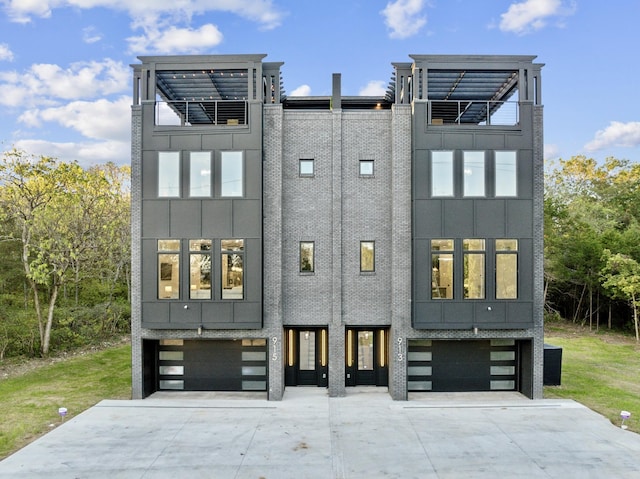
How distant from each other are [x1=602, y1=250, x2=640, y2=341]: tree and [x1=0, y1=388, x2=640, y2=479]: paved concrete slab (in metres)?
12.5

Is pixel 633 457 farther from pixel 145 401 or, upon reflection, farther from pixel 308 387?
pixel 145 401

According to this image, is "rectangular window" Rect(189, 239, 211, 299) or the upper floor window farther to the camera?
the upper floor window

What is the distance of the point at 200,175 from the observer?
1166cm

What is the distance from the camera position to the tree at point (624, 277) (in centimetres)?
2017

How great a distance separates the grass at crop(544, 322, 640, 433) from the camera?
11.1 meters

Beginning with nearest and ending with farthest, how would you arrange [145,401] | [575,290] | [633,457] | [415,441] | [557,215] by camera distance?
[633,457]
[415,441]
[145,401]
[557,215]
[575,290]

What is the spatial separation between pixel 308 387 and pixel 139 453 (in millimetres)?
5593

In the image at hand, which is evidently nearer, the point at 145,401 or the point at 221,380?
the point at 145,401

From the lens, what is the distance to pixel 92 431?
30.9 feet

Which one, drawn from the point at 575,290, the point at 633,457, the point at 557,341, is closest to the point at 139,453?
the point at 633,457

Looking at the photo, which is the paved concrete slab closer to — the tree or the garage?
the garage

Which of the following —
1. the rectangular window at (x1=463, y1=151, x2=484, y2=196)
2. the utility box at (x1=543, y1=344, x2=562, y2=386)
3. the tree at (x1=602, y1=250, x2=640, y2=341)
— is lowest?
the utility box at (x1=543, y1=344, x2=562, y2=386)

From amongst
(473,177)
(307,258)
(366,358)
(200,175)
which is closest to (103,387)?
(200,175)

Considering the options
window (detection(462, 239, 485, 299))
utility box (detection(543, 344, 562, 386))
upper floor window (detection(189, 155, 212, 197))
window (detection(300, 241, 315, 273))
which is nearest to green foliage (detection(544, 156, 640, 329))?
utility box (detection(543, 344, 562, 386))
